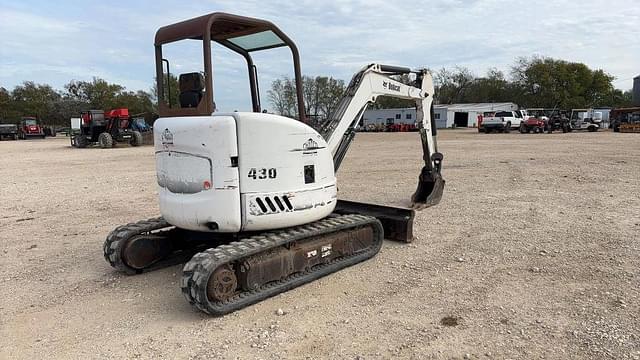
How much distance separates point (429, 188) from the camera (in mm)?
9203

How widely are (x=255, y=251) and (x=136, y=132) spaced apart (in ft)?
95.6

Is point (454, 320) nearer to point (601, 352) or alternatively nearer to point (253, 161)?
point (601, 352)

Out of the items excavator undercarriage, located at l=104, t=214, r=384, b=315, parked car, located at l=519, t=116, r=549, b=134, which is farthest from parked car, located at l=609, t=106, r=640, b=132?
excavator undercarriage, located at l=104, t=214, r=384, b=315

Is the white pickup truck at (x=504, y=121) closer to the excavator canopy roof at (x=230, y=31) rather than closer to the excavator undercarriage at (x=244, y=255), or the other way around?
the excavator undercarriage at (x=244, y=255)

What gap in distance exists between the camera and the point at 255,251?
4.61 meters

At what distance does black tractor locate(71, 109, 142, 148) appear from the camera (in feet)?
102

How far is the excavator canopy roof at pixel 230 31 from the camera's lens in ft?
16.1

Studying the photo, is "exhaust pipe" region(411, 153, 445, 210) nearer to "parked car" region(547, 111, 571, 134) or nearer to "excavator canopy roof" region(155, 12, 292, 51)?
"excavator canopy roof" region(155, 12, 292, 51)

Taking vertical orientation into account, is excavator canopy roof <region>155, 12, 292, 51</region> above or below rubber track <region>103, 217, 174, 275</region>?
above

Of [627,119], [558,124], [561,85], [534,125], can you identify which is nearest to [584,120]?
[627,119]

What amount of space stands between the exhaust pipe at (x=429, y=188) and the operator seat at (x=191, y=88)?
5101 mm

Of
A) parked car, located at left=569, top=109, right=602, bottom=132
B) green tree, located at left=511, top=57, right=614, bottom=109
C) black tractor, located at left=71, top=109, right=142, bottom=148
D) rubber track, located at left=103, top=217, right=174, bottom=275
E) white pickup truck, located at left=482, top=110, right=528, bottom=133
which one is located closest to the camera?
rubber track, located at left=103, top=217, right=174, bottom=275

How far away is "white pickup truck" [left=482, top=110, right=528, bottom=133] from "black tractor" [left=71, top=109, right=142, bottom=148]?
29.0 meters

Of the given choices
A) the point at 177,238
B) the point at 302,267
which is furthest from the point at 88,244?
the point at 302,267
